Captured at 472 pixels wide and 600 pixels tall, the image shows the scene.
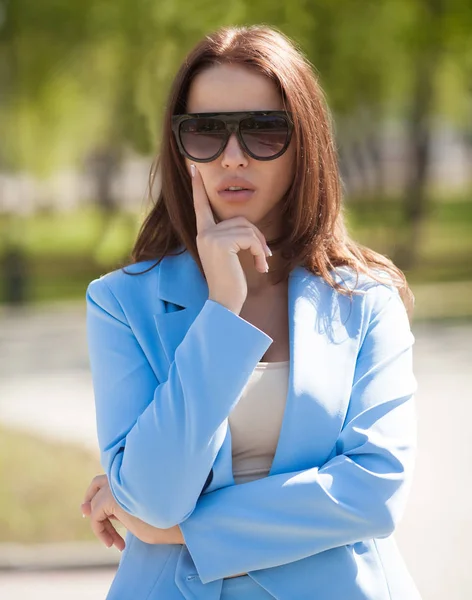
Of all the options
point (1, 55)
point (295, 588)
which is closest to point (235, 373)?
point (295, 588)

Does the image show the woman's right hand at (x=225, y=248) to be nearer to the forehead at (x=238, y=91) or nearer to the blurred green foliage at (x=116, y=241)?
the forehead at (x=238, y=91)

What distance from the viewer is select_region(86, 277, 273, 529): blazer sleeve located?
1.64 m

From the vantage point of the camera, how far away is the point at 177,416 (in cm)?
165

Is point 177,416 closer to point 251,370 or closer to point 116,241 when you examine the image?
point 251,370

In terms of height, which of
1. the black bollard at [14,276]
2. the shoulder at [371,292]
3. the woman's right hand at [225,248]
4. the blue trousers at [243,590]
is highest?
the woman's right hand at [225,248]

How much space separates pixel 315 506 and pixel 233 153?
66cm

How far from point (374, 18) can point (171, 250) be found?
8.90 meters

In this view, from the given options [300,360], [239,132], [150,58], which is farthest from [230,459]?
[150,58]

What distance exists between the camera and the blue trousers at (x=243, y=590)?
1707 millimetres

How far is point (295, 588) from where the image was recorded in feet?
5.59

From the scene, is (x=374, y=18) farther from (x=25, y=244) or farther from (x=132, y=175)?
(x=25, y=244)

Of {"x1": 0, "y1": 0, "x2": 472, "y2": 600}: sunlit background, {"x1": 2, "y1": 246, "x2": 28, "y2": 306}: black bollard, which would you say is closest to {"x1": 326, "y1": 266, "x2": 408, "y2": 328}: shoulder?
{"x1": 0, "y1": 0, "x2": 472, "y2": 600}: sunlit background

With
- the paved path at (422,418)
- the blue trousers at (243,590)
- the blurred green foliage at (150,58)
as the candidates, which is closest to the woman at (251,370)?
the blue trousers at (243,590)

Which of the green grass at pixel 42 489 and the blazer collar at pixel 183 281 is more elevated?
the blazer collar at pixel 183 281
